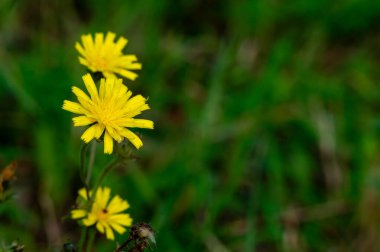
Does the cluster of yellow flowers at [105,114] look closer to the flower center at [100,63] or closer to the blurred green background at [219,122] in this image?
the flower center at [100,63]

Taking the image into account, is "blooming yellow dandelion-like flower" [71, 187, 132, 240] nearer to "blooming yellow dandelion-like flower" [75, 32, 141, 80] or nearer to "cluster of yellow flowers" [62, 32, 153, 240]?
"cluster of yellow flowers" [62, 32, 153, 240]

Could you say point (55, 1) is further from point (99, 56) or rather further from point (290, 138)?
point (99, 56)

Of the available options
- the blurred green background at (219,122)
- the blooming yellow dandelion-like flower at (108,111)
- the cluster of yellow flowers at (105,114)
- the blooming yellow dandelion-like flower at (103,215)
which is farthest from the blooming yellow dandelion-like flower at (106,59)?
the blurred green background at (219,122)

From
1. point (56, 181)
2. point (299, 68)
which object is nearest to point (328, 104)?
point (299, 68)

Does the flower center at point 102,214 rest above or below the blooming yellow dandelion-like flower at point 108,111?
below

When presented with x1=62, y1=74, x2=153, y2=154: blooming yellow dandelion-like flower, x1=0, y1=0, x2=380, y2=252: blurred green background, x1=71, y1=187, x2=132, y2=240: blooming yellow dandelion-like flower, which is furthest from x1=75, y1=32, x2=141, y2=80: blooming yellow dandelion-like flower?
x1=0, y1=0, x2=380, y2=252: blurred green background

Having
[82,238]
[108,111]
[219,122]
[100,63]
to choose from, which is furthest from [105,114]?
[219,122]

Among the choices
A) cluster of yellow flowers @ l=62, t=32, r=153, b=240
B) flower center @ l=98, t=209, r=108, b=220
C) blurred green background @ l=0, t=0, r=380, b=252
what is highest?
blurred green background @ l=0, t=0, r=380, b=252

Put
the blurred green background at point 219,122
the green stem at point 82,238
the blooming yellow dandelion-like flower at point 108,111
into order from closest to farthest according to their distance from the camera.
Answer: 1. the blooming yellow dandelion-like flower at point 108,111
2. the green stem at point 82,238
3. the blurred green background at point 219,122
